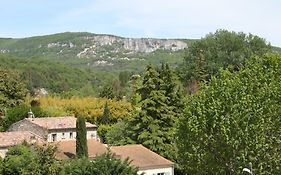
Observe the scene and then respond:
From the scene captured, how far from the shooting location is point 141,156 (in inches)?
1818

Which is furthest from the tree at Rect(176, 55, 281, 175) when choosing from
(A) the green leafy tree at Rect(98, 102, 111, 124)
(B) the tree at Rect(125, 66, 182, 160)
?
(A) the green leafy tree at Rect(98, 102, 111, 124)

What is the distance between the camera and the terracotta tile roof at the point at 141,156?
44500 millimetres

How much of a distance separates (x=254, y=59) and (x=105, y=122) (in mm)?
45826

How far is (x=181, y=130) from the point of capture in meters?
37.4

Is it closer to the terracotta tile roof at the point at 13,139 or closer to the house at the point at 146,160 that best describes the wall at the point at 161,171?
the house at the point at 146,160

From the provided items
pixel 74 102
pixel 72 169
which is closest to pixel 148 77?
pixel 72 169

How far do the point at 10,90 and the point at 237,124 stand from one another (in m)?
57.3

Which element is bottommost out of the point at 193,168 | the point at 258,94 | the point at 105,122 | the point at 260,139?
the point at 105,122

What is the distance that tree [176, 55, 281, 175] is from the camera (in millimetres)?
32094

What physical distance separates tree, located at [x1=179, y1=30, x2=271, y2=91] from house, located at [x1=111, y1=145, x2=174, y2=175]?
37.5 m

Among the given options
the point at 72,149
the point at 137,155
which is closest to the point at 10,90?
the point at 72,149

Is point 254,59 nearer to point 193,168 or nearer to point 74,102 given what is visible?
point 193,168

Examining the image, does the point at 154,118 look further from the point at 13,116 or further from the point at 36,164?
the point at 13,116

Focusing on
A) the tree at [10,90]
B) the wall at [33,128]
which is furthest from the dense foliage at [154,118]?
the tree at [10,90]
